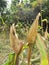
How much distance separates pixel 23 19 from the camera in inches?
375

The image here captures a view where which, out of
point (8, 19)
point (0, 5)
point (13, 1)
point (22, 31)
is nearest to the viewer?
point (22, 31)

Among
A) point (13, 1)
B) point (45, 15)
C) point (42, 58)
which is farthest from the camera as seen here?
point (13, 1)

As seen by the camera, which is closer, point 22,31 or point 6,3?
point 22,31

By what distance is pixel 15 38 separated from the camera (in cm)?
36

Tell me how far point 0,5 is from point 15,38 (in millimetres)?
12579

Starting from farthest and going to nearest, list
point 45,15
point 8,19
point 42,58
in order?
point 8,19 → point 45,15 → point 42,58

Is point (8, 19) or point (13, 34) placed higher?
point (13, 34)

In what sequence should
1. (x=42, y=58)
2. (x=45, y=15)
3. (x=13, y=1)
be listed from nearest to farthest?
(x=42, y=58) < (x=45, y=15) < (x=13, y=1)

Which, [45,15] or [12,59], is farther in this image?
[45,15]

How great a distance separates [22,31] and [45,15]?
2.35 metres

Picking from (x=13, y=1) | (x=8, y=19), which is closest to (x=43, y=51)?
(x=8, y=19)

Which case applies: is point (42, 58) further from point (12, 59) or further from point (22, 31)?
point (22, 31)

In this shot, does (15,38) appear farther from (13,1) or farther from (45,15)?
(13,1)

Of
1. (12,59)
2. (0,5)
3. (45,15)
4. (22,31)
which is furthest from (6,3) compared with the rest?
(12,59)
